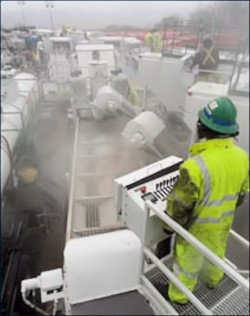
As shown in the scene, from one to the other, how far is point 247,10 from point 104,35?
889 centimetres

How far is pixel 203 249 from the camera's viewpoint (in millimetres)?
1347

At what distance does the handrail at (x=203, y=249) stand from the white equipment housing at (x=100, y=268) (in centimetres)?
54

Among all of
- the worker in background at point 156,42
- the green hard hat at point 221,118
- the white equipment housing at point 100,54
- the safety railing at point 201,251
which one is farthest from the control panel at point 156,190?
the white equipment housing at point 100,54

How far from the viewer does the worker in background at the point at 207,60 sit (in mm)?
4551

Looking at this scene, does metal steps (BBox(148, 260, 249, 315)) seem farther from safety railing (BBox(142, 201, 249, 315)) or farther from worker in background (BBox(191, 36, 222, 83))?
worker in background (BBox(191, 36, 222, 83))

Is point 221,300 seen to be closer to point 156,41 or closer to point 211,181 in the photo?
point 211,181

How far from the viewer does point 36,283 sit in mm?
2059

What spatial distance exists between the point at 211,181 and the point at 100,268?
107cm

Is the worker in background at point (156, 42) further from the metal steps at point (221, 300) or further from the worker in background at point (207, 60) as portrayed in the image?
the metal steps at point (221, 300)

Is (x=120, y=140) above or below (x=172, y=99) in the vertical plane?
below

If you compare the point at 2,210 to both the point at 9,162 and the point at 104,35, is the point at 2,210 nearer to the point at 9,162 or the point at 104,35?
the point at 9,162

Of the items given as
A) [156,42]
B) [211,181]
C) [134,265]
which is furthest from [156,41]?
[211,181]

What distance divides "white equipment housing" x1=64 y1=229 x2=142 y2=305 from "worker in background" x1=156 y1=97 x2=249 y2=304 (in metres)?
0.56

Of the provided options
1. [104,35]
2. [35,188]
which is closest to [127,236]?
[35,188]
